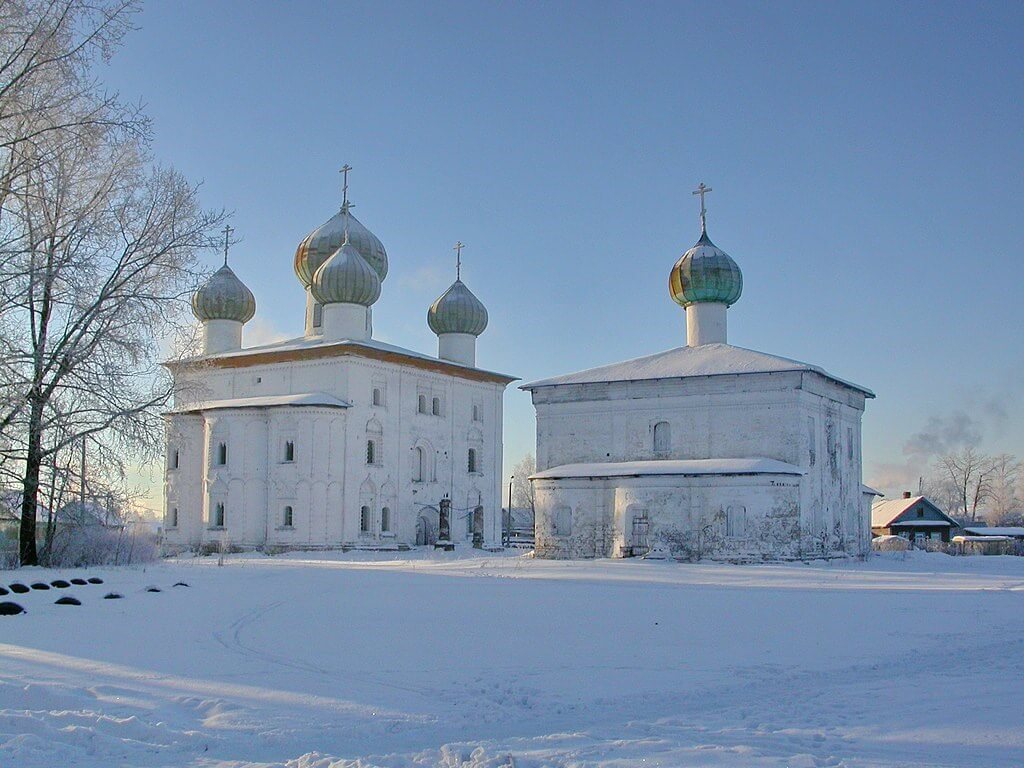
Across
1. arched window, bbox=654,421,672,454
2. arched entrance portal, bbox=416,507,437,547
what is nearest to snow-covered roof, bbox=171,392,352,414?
arched entrance portal, bbox=416,507,437,547

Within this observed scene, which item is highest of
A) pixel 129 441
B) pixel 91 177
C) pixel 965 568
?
pixel 91 177

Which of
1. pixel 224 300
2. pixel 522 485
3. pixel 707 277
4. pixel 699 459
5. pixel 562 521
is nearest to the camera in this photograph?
pixel 699 459

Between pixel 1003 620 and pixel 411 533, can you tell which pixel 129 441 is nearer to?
pixel 1003 620

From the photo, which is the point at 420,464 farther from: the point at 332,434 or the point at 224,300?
the point at 224,300

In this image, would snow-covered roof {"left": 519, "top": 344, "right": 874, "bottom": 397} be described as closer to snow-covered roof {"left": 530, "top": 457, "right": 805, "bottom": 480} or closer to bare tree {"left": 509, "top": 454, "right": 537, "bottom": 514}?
snow-covered roof {"left": 530, "top": 457, "right": 805, "bottom": 480}

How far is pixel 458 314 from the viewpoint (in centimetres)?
3906

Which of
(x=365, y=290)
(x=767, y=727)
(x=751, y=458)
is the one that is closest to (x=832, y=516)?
(x=751, y=458)

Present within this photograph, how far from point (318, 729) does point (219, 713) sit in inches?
28.2

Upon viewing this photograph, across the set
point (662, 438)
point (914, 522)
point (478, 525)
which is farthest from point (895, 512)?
point (662, 438)

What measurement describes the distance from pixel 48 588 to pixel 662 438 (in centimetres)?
1661

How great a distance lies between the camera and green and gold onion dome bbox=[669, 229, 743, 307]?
98.1 feet

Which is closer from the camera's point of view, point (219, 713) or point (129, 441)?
point (219, 713)

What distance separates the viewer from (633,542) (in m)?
25.4

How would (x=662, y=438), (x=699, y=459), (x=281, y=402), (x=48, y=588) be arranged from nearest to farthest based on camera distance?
(x=48, y=588) < (x=699, y=459) < (x=662, y=438) < (x=281, y=402)
